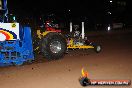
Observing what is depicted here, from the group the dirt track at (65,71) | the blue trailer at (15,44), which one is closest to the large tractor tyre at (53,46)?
the dirt track at (65,71)

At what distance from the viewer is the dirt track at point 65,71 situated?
324 inches

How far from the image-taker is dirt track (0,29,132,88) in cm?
824

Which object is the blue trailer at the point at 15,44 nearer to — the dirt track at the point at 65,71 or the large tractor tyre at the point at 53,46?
the dirt track at the point at 65,71

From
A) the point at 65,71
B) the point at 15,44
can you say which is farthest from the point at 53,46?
the point at 65,71

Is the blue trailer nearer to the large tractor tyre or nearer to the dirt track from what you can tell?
the dirt track

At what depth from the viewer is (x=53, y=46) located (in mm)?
11508

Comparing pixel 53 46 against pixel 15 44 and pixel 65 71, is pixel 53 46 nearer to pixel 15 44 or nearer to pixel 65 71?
pixel 15 44

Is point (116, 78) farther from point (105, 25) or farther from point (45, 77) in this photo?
point (105, 25)

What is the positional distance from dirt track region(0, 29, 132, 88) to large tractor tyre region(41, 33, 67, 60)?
0.29 metres

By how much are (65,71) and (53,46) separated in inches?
78.1

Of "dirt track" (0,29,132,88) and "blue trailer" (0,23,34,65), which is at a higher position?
"blue trailer" (0,23,34,65)

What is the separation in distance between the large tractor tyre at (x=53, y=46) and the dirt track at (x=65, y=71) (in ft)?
0.94

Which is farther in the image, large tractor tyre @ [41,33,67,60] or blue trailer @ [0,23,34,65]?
large tractor tyre @ [41,33,67,60]

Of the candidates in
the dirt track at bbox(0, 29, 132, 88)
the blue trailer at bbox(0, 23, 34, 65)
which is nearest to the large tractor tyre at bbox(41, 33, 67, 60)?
the dirt track at bbox(0, 29, 132, 88)
